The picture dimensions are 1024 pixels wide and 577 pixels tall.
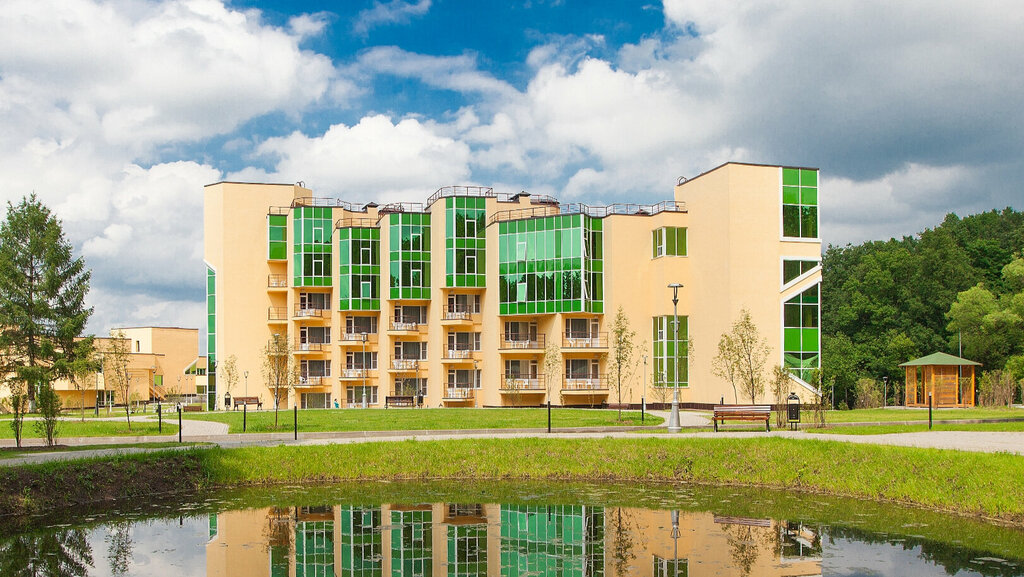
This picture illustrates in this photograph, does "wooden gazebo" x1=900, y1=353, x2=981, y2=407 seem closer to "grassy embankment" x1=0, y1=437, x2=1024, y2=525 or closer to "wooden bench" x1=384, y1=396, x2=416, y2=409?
"wooden bench" x1=384, y1=396, x2=416, y2=409

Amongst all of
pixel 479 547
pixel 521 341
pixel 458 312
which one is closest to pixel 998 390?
pixel 521 341

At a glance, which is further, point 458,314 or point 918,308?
point 918,308

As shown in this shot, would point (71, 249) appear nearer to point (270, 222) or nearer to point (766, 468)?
point (270, 222)

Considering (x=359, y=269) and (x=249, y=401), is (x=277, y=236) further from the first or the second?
(x=249, y=401)

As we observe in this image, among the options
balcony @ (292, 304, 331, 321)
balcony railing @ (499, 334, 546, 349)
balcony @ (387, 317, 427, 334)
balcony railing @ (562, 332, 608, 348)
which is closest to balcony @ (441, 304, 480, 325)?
balcony @ (387, 317, 427, 334)

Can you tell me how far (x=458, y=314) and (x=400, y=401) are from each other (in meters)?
7.62

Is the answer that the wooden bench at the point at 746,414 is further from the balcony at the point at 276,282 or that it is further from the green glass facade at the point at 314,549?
the balcony at the point at 276,282

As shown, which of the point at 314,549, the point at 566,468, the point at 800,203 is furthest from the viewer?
the point at 800,203

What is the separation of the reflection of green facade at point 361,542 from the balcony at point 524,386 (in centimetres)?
4056

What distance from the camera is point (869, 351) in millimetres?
70562

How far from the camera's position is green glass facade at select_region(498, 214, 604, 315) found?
5791cm

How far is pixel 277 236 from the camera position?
66.2m

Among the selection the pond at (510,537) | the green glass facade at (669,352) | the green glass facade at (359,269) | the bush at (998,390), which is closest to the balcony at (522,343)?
the green glass facade at (669,352)

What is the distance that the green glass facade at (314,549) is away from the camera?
13648 millimetres
